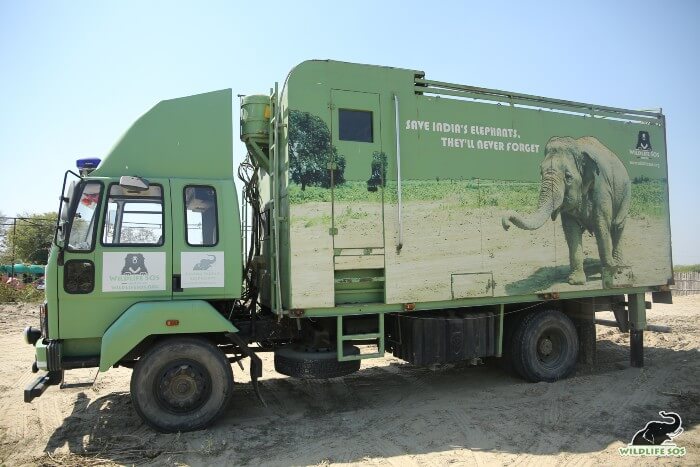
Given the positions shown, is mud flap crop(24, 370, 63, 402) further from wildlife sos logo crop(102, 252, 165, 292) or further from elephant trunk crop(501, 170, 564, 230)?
elephant trunk crop(501, 170, 564, 230)

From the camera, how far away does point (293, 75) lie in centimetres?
587

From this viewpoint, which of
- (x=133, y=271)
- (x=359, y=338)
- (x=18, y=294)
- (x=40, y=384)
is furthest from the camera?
(x=18, y=294)

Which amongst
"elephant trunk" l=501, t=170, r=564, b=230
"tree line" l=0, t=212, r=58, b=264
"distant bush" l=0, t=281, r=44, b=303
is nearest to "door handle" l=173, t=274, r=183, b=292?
"elephant trunk" l=501, t=170, r=564, b=230

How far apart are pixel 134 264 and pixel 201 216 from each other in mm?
877

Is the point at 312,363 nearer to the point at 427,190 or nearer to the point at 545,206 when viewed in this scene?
the point at 427,190

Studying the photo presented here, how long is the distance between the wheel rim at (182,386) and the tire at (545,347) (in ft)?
14.5

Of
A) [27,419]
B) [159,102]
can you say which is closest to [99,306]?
[27,419]

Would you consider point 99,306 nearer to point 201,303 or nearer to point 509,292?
point 201,303

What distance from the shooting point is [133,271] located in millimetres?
5402

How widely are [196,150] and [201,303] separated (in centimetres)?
178

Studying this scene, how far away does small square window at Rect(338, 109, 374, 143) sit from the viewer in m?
6.07

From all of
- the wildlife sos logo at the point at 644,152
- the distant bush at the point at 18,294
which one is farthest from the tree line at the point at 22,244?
the wildlife sos logo at the point at 644,152

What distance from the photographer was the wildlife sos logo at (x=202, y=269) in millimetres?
5535

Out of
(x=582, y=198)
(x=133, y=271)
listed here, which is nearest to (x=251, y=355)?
(x=133, y=271)
